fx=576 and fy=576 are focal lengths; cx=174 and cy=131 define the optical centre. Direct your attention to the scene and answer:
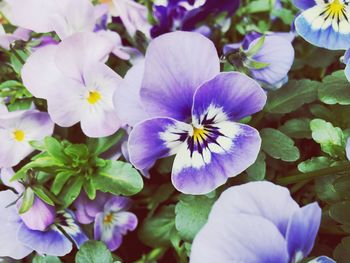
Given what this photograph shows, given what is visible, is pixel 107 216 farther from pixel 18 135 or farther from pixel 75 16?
pixel 75 16

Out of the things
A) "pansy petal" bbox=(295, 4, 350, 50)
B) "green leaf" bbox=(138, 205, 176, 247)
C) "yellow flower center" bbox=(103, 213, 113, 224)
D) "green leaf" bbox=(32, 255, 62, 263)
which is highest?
"pansy petal" bbox=(295, 4, 350, 50)

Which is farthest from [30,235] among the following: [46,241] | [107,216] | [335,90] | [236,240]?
[335,90]

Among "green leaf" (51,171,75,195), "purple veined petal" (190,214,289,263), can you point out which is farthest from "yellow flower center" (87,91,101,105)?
"purple veined petal" (190,214,289,263)

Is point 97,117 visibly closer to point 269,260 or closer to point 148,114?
point 148,114

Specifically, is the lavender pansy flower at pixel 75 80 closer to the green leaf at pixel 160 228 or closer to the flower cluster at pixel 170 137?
the flower cluster at pixel 170 137

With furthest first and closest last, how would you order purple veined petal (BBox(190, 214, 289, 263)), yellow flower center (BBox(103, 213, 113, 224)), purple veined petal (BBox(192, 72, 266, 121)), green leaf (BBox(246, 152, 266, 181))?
yellow flower center (BBox(103, 213, 113, 224)), green leaf (BBox(246, 152, 266, 181)), purple veined petal (BBox(192, 72, 266, 121)), purple veined petal (BBox(190, 214, 289, 263))

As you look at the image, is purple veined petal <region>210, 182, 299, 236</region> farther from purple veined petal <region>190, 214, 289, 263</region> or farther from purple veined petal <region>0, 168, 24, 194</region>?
purple veined petal <region>0, 168, 24, 194</region>
